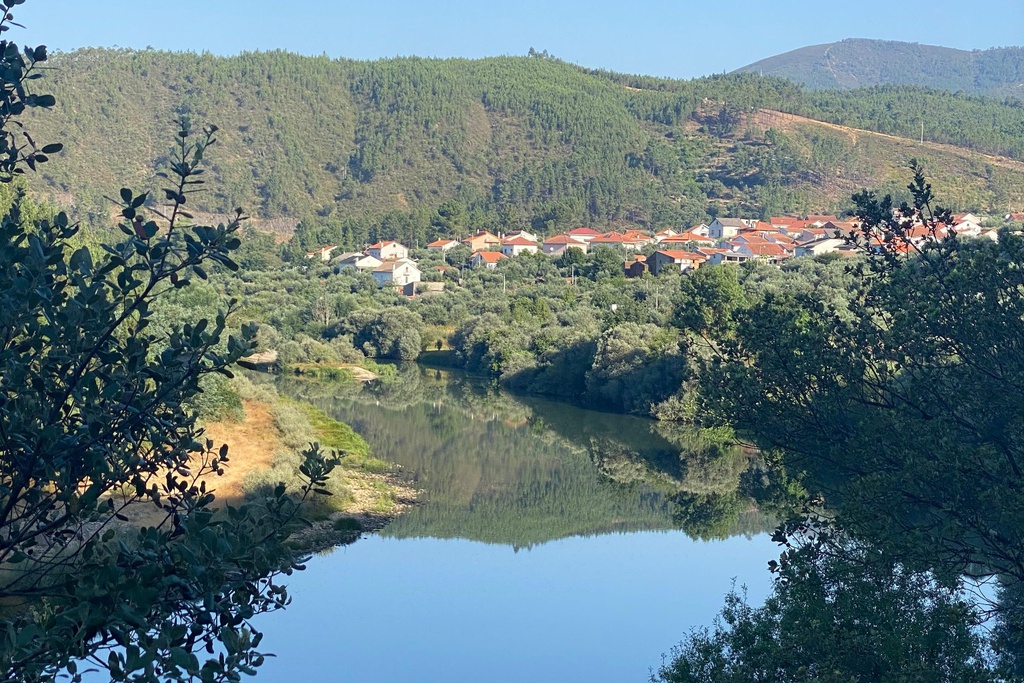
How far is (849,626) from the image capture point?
8359mm

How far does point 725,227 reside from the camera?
68250 mm

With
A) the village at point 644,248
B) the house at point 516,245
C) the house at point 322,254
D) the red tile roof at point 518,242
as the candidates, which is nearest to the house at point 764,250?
the village at point 644,248

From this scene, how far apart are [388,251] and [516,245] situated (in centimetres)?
642

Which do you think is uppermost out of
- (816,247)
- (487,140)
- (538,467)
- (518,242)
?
(487,140)

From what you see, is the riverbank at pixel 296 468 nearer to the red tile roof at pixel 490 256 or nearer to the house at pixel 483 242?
the red tile roof at pixel 490 256

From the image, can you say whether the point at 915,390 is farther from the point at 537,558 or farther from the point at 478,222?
the point at 478,222

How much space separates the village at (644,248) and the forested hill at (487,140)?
6.51 m

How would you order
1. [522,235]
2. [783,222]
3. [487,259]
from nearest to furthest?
Result: [487,259] < [522,235] < [783,222]

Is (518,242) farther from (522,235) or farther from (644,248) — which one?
(644,248)

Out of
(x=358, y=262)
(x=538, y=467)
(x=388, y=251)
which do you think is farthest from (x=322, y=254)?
(x=538, y=467)

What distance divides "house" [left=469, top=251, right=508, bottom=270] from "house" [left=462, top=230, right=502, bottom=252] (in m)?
3.72

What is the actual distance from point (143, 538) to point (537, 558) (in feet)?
47.6

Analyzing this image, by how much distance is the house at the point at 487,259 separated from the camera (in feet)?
182

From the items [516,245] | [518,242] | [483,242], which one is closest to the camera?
[516,245]
